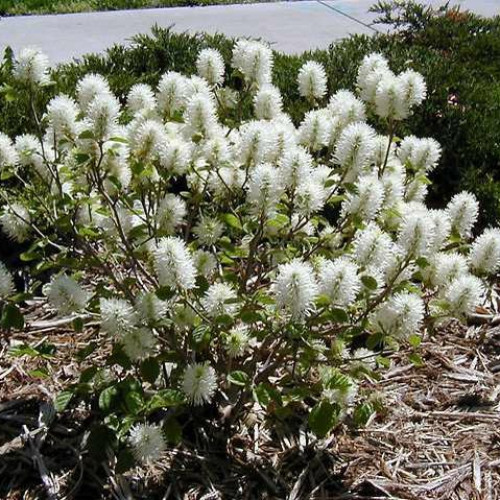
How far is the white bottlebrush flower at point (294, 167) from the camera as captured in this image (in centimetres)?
217

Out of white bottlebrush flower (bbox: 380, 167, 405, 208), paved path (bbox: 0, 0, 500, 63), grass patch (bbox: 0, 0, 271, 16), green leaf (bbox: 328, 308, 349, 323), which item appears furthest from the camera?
grass patch (bbox: 0, 0, 271, 16)

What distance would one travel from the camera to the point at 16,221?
2463 mm

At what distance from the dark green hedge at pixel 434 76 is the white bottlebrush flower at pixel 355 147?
5.78 feet

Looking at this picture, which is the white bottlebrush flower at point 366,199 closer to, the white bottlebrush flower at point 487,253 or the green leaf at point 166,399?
the white bottlebrush flower at point 487,253

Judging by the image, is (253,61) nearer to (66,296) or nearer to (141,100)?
(141,100)

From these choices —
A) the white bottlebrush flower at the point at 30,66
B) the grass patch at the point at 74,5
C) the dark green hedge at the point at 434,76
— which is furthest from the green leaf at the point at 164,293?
the grass patch at the point at 74,5

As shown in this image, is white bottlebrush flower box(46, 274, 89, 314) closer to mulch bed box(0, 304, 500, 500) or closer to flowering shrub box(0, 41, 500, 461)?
flowering shrub box(0, 41, 500, 461)

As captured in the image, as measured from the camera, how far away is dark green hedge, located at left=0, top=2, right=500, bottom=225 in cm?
412

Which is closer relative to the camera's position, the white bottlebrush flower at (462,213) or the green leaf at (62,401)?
the green leaf at (62,401)

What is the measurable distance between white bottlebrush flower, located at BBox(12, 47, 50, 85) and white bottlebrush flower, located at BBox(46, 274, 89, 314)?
566 mm

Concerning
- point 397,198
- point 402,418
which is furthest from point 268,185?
point 402,418

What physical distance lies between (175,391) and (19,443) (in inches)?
26.1

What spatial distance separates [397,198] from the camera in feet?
8.02

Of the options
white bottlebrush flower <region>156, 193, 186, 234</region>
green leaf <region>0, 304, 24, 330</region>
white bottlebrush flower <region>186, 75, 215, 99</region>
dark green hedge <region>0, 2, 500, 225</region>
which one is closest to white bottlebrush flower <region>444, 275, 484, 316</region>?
white bottlebrush flower <region>156, 193, 186, 234</region>
